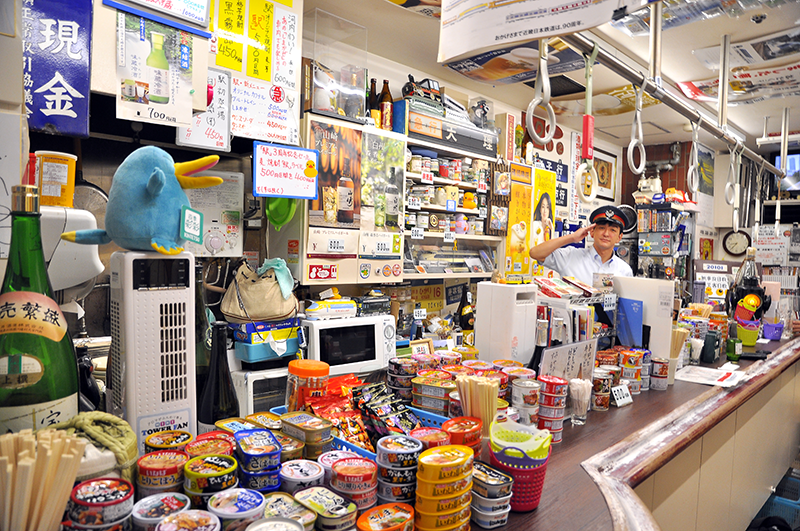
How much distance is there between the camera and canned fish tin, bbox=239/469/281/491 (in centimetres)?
82

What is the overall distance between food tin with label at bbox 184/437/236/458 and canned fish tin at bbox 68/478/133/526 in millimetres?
161

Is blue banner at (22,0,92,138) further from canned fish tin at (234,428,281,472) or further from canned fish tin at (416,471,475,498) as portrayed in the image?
canned fish tin at (416,471,475,498)

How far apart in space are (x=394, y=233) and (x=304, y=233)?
30.5 inches

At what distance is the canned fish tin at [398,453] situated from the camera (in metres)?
0.89

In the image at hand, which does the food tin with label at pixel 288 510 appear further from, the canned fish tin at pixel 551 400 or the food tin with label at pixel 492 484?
the canned fish tin at pixel 551 400

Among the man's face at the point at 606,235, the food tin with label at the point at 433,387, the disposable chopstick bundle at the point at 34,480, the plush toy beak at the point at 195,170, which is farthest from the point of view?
the man's face at the point at 606,235

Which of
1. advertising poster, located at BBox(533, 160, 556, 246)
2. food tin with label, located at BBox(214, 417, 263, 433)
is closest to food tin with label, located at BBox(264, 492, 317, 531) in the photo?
food tin with label, located at BBox(214, 417, 263, 433)

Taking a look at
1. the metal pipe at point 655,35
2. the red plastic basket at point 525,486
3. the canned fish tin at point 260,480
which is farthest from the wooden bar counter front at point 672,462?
the metal pipe at point 655,35

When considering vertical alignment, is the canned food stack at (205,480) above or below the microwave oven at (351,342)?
above

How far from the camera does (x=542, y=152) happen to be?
5590 mm

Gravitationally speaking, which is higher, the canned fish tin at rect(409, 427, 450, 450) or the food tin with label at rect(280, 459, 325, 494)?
the canned fish tin at rect(409, 427, 450, 450)

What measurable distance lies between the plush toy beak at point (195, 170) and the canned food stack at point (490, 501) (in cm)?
82

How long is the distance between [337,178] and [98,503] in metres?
2.82

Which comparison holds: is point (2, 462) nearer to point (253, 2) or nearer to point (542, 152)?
point (253, 2)
